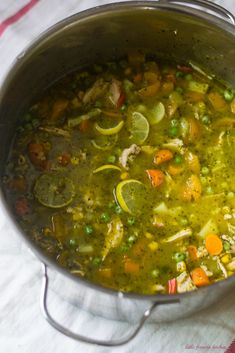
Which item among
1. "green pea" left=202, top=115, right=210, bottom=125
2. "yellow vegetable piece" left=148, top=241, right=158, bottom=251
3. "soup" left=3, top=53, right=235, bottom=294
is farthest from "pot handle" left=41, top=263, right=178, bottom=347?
"green pea" left=202, top=115, right=210, bottom=125

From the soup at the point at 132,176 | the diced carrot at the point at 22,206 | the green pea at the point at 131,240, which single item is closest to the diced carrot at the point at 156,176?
→ the soup at the point at 132,176

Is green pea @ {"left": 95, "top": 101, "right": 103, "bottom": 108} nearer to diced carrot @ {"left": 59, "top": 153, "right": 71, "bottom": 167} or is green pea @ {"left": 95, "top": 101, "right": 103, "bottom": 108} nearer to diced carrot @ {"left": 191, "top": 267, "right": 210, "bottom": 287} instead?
diced carrot @ {"left": 59, "top": 153, "right": 71, "bottom": 167}

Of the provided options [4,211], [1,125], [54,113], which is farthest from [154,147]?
[4,211]

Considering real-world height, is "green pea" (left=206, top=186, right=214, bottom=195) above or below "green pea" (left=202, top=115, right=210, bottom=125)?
below

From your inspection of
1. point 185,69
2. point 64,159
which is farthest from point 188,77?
point 64,159

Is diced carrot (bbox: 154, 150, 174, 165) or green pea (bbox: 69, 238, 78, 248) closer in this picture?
green pea (bbox: 69, 238, 78, 248)

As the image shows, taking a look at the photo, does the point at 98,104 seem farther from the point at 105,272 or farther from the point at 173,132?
the point at 105,272

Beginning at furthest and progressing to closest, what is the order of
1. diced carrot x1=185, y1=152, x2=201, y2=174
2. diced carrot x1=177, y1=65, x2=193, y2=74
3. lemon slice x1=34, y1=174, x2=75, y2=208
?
diced carrot x1=177, y1=65, x2=193, y2=74
diced carrot x1=185, y1=152, x2=201, y2=174
lemon slice x1=34, y1=174, x2=75, y2=208

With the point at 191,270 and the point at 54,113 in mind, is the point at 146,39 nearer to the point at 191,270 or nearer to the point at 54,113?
the point at 54,113

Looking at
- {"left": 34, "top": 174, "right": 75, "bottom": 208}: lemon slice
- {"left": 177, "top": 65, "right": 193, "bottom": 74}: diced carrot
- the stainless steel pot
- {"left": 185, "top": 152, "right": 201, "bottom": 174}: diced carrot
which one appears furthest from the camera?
{"left": 177, "top": 65, "right": 193, "bottom": 74}: diced carrot
